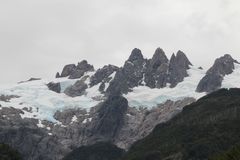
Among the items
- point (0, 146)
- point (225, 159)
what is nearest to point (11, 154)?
point (0, 146)

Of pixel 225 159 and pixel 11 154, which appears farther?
pixel 11 154

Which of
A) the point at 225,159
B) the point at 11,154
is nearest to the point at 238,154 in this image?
the point at 225,159

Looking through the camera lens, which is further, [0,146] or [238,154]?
[0,146]

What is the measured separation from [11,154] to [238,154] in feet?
242

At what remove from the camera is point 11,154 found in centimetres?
18562

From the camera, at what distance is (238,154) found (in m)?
133

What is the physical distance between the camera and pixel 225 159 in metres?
131

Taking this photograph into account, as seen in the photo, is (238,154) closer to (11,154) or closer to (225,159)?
(225,159)

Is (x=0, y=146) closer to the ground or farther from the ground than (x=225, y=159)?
farther from the ground

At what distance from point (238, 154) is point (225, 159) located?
3.59m

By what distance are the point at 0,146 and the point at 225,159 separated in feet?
261

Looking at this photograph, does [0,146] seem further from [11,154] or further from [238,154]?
[238,154]

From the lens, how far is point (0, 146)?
190500mm

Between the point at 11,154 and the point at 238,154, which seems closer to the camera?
the point at 238,154
